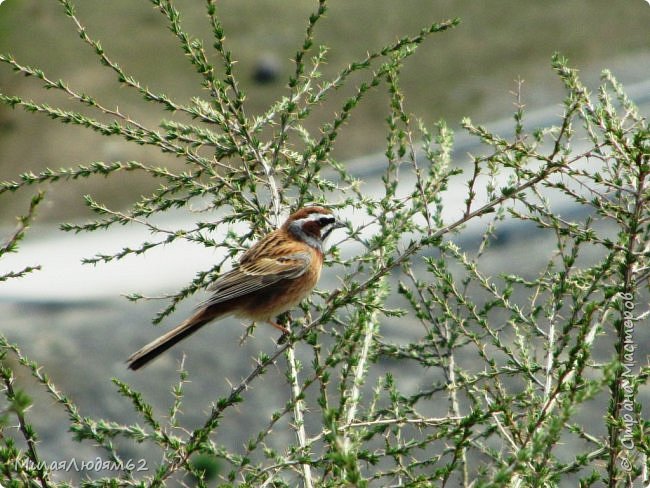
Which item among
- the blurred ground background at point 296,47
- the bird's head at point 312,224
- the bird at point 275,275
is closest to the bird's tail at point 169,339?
the bird at point 275,275

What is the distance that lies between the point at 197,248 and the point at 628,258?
8.84m

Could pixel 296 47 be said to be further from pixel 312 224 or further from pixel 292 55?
pixel 312 224

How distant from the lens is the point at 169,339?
493 centimetres

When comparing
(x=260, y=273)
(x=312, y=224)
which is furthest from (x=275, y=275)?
(x=312, y=224)

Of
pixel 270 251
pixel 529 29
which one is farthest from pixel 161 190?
pixel 529 29

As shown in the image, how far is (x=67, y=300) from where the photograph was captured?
11.4 m

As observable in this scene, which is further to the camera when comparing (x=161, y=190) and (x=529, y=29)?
(x=529, y=29)

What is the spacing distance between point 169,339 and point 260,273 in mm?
910

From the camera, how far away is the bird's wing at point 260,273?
5527mm

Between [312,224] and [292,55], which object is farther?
[292,55]

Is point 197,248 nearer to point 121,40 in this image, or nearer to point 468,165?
point 468,165

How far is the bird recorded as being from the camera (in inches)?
215

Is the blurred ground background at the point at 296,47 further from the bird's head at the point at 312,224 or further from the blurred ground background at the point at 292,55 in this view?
the bird's head at the point at 312,224

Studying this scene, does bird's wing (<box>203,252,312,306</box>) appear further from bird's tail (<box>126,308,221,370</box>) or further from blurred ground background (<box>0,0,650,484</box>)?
blurred ground background (<box>0,0,650,484</box>)
